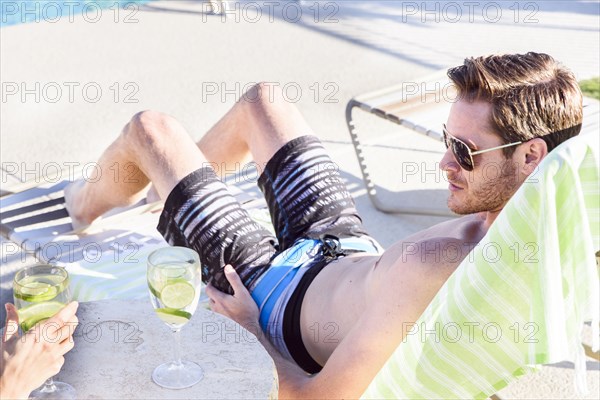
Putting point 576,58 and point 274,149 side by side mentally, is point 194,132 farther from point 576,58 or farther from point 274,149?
point 576,58

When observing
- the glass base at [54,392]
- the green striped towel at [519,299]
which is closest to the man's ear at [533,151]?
the green striped towel at [519,299]

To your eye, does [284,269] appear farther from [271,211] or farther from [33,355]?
[33,355]

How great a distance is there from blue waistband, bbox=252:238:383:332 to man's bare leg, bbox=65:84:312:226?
443 millimetres

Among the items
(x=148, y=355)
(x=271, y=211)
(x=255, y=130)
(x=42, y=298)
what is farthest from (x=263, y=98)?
(x=42, y=298)

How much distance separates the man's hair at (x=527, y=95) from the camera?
8.75 feet

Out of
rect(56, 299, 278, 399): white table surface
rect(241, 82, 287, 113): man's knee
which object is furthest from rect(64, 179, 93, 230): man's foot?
rect(56, 299, 278, 399): white table surface

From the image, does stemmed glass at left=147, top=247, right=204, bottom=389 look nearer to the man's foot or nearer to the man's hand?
the man's hand

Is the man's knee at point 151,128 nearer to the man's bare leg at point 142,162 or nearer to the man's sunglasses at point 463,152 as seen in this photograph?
the man's bare leg at point 142,162

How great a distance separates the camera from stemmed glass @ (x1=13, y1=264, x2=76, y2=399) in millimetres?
2109

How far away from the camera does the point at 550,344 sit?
234 cm

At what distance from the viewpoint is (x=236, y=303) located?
3211mm

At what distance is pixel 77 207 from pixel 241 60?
314cm

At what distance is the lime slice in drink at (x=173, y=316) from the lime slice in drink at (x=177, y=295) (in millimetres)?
16

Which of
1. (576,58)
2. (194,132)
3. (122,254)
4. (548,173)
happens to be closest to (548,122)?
(548,173)
